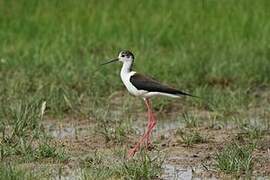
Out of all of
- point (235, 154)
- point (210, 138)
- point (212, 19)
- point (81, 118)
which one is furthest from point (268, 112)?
point (212, 19)

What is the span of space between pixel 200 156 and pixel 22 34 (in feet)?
17.3

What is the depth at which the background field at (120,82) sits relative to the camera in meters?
7.23

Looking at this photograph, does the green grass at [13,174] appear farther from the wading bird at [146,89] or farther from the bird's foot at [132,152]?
the wading bird at [146,89]

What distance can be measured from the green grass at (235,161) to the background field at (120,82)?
1 cm

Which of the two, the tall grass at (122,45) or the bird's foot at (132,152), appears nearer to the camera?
the bird's foot at (132,152)

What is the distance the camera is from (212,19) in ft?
41.3

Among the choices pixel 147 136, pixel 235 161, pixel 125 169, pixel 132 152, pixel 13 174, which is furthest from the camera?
pixel 147 136

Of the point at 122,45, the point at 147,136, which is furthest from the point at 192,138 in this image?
the point at 122,45

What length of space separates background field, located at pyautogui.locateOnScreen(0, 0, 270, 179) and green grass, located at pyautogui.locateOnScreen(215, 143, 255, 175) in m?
0.01

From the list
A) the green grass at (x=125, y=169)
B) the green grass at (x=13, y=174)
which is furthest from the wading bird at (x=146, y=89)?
the green grass at (x=13, y=174)

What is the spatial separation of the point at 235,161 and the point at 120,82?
359 centimetres

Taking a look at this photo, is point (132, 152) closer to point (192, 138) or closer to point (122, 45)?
point (192, 138)

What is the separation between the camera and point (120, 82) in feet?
33.1

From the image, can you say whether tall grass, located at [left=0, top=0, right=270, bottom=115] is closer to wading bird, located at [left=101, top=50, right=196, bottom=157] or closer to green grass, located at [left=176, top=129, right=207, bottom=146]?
wading bird, located at [left=101, top=50, right=196, bottom=157]
